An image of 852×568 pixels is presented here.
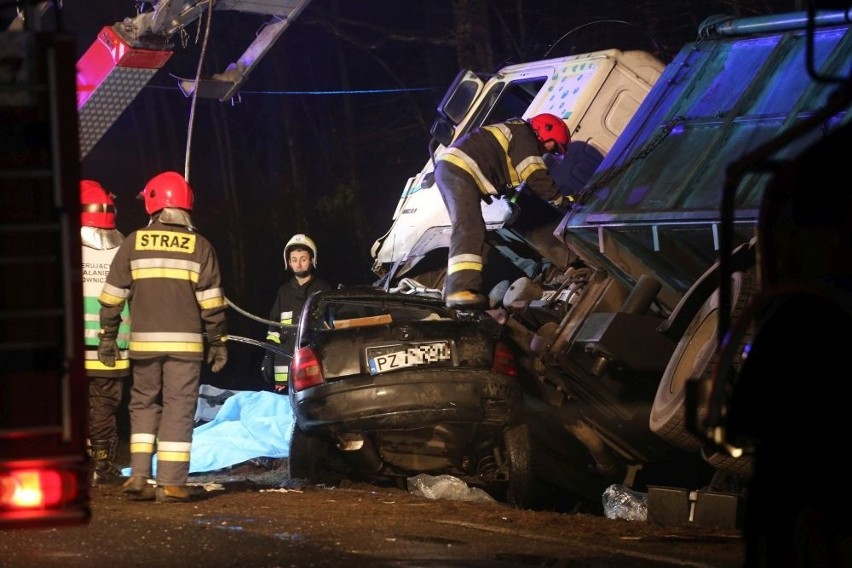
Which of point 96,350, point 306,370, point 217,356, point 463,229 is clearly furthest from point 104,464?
point 463,229

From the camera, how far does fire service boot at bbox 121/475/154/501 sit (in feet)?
26.1

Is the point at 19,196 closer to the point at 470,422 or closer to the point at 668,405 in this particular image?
the point at 668,405

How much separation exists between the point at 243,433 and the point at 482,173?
2.73 m

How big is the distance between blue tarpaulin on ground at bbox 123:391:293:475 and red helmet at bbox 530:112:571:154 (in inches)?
113

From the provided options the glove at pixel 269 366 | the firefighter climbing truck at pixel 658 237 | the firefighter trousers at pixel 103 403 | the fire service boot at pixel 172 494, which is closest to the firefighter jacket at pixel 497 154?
the firefighter climbing truck at pixel 658 237

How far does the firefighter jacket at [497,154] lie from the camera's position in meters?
9.94

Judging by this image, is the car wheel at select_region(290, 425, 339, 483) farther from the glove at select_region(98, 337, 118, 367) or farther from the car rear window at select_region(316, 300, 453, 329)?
the glove at select_region(98, 337, 118, 367)

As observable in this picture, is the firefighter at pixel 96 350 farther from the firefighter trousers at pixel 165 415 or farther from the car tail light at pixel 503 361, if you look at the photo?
the car tail light at pixel 503 361

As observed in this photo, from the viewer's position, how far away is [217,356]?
326 inches

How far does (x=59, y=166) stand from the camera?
322 centimetres

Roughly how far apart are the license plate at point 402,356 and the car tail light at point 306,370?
1.10 feet

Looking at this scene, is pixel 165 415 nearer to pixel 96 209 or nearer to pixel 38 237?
pixel 96 209

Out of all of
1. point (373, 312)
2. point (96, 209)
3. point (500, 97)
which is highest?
point (500, 97)

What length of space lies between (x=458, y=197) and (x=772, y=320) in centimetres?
656
